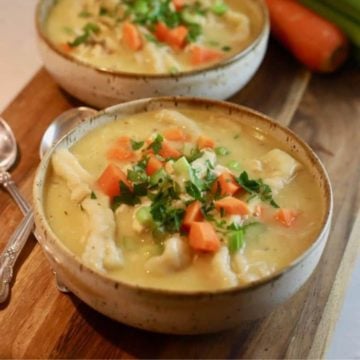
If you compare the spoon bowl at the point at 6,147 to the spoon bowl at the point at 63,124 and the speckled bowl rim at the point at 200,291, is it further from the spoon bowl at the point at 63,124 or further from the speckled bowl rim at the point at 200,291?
the speckled bowl rim at the point at 200,291

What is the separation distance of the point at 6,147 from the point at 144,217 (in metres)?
0.67

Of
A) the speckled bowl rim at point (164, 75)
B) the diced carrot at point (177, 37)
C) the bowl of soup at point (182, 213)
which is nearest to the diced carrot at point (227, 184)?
the bowl of soup at point (182, 213)

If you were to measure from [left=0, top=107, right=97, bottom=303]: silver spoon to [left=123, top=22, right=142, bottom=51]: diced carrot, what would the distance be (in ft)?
0.89

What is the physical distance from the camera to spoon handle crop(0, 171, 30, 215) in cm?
177

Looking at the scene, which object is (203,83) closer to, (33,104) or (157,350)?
(33,104)

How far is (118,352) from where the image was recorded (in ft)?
4.73

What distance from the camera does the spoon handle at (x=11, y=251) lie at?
1.56 m

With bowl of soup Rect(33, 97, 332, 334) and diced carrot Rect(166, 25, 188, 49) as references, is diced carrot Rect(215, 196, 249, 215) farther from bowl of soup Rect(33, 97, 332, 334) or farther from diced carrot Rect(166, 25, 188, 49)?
diced carrot Rect(166, 25, 188, 49)

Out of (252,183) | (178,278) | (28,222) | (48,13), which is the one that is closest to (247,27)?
(48,13)

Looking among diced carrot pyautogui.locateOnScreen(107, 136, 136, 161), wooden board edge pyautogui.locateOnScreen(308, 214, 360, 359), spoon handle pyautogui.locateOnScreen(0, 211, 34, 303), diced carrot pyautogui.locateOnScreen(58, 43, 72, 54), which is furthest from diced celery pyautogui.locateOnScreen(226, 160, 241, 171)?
diced carrot pyautogui.locateOnScreen(58, 43, 72, 54)

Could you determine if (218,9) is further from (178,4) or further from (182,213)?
(182,213)

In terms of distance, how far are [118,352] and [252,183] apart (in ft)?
1.57

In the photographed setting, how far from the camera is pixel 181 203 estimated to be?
4.83 ft

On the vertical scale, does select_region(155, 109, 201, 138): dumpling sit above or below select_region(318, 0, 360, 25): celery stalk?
above
